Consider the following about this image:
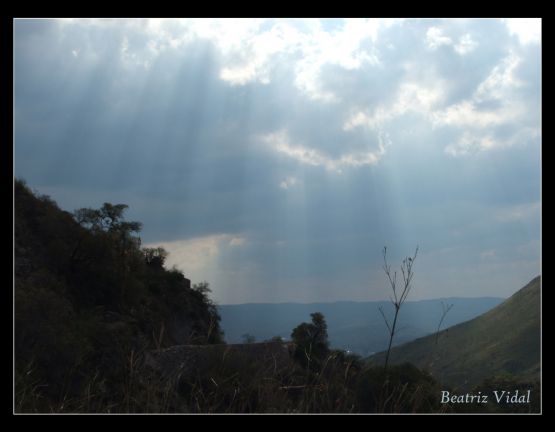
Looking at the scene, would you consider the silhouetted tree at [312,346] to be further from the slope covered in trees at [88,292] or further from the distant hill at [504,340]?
the distant hill at [504,340]

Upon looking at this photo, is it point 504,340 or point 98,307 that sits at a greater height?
point 98,307

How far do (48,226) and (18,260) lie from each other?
16.9ft

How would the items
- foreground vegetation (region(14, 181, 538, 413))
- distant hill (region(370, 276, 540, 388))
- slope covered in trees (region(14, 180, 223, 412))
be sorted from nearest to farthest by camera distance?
foreground vegetation (region(14, 181, 538, 413)) → slope covered in trees (region(14, 180, 223, 412)) → distant hill (region(370, 276, 540, 388))

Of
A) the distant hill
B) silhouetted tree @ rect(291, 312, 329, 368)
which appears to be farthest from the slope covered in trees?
the distant hill

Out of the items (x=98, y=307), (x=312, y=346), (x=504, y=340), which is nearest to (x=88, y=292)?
(x=98, y=307)

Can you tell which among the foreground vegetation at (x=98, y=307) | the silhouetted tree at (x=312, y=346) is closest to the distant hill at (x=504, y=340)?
the foreground vegetation at (x=98, y=307)

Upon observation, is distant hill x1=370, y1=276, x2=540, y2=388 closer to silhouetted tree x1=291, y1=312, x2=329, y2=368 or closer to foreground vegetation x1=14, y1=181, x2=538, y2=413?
foreground vegetation x1=14, y1=181, x2=538, y2=413

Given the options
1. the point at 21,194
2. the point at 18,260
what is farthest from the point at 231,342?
the point at 21,194

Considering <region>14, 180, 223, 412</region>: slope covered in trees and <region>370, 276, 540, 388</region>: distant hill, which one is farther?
<region>370, 276, 540, 388</region>: distant hill

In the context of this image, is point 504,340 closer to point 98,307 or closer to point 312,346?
point 98,307
